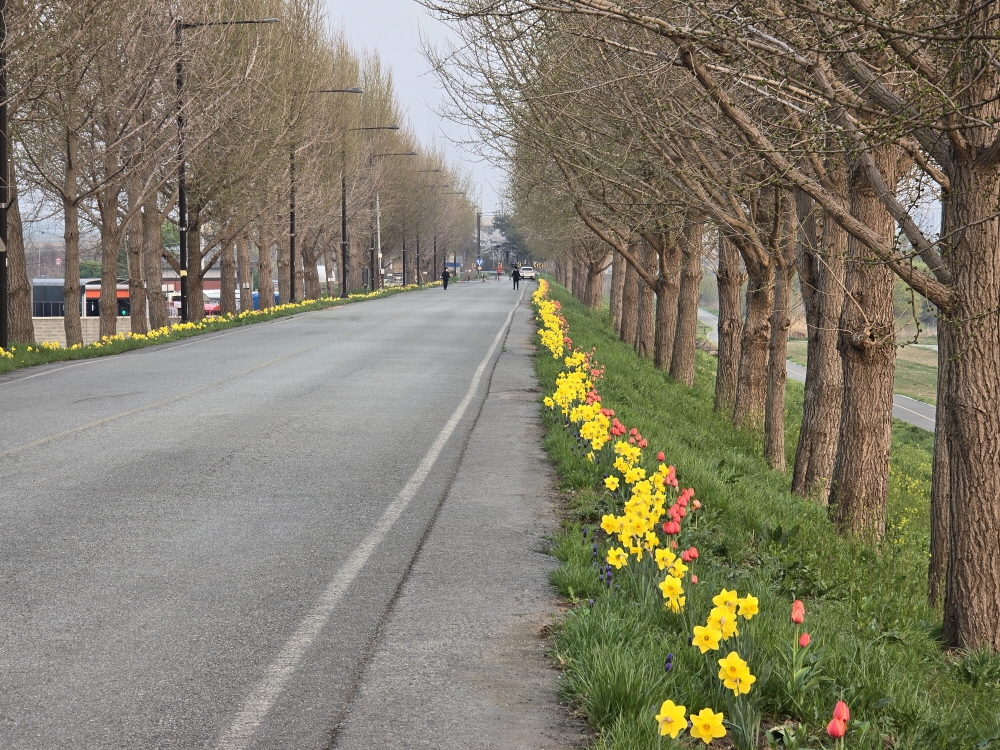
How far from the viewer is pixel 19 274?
22.2 meters

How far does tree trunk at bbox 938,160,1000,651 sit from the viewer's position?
21.4 ft

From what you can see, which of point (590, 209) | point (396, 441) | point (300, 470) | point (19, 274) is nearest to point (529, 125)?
point (590, 209)

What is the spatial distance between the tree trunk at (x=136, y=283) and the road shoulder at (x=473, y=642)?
22.0m

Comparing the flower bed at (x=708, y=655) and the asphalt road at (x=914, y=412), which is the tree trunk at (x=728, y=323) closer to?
the flower bed at (x=708, y=655)

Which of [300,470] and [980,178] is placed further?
[300,470]

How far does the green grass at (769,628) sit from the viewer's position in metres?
4.41

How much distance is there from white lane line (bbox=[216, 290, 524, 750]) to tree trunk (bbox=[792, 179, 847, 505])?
5004 mm

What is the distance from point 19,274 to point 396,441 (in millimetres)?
13666

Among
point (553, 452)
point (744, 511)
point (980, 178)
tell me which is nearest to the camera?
point (980, 178)

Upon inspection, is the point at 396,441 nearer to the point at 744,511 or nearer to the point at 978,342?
the point at 744,511

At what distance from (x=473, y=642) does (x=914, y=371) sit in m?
84.9

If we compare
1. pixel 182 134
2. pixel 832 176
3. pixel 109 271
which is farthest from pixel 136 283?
pixel 832 176

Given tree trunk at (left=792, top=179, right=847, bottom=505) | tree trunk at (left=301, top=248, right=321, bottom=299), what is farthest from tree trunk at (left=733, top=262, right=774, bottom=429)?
tree trunk at (left=301, top=248, right=321, bottom=299)

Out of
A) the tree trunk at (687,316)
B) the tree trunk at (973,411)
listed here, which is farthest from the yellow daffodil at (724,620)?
the tree trunk at (687,316)
